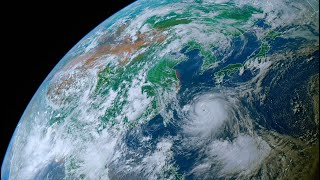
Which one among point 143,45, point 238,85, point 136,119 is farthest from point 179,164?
point 143,45

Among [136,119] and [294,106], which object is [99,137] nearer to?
[136,119]

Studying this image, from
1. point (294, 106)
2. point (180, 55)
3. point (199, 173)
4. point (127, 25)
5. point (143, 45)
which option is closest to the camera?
point (199, 173)

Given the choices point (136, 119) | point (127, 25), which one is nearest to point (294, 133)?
point (136, 119)

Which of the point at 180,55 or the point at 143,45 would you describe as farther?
the point at 143,45

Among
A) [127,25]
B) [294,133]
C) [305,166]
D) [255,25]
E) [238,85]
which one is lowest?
[305,166]

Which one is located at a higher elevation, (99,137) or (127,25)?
(127,25)

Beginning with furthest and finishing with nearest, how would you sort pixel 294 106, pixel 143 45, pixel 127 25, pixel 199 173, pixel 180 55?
pixel 127 25 < pixel 143 45 < pixel 180 55 < pixel 294 106 < pixel 199 173
